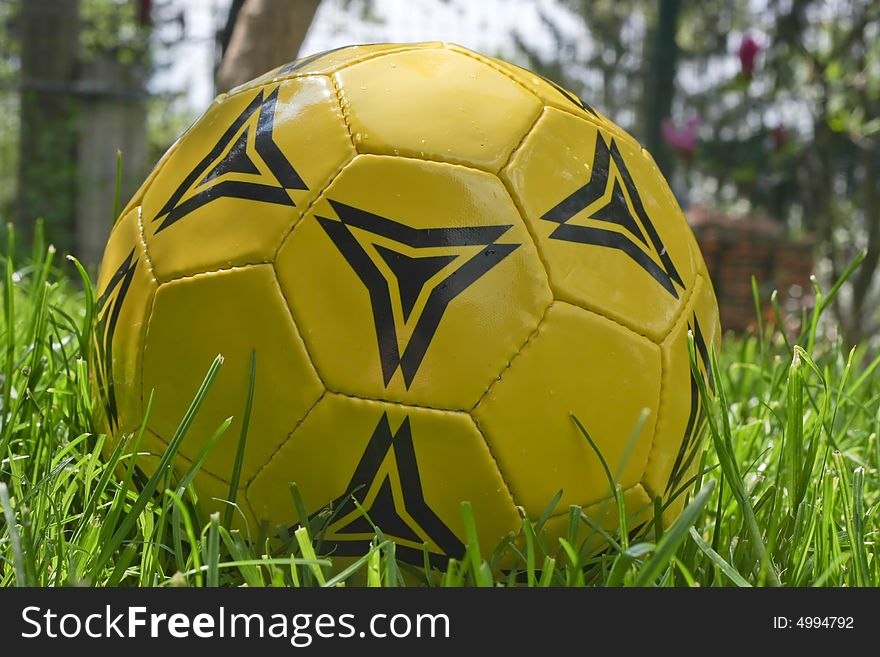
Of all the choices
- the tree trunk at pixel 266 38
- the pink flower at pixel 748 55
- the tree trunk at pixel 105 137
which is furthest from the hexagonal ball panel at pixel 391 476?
the tree trunk at pixel 105 137

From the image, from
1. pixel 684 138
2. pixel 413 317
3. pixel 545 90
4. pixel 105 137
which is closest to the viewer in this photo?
pixel 413 317

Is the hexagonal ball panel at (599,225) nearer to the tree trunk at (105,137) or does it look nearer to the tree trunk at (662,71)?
the tree trunk at (662,71)

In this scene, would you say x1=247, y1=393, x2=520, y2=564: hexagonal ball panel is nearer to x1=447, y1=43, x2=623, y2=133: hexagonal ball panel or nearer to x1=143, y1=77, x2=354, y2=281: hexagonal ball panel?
x1=143, y1=77, x2=354, y2=281: hexagonal ball panel

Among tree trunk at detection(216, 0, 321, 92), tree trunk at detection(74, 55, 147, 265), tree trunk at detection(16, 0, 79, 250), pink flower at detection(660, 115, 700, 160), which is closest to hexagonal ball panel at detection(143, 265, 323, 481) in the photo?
tree trunk at detection(216, 0, 321, 92)

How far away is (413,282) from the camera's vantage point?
1250mm

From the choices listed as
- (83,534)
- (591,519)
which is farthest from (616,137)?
(83,534)

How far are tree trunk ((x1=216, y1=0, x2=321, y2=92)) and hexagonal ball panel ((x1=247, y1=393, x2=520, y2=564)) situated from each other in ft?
5.38

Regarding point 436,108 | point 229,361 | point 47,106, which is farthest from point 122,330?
point 47,106

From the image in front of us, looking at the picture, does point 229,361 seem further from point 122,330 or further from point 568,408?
point 568,408

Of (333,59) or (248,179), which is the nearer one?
(248,179)

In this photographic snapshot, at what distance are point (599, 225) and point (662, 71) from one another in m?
4.73

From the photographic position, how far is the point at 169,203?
1.45 meters

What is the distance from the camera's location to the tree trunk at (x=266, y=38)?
2566 millimetres

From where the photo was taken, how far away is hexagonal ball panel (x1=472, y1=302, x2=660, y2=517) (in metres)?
1.26
